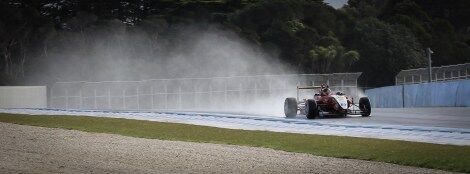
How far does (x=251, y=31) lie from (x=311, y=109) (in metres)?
54.0

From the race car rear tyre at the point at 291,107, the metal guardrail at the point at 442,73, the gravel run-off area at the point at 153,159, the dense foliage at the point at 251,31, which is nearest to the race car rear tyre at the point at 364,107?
the race car rear tyre at the point at 291,107

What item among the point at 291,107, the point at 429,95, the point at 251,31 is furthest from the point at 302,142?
the point at 251,31

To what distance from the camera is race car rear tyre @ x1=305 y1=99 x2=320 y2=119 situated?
28.5 m

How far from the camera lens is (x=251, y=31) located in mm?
82188

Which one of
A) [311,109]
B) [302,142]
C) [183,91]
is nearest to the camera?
[302,142]

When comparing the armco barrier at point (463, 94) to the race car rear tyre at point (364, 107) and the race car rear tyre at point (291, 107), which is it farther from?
the race car rear tyre at point (291, 107)

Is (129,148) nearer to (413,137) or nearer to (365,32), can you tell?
(413,137)

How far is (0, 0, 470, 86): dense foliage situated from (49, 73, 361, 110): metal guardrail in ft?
40.7

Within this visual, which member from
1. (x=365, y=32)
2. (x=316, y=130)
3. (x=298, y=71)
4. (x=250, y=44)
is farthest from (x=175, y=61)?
(x=316, y=130)

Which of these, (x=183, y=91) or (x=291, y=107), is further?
(x=183, y=91)

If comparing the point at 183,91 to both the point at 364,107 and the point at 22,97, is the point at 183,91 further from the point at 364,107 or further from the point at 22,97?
the point at 364,107

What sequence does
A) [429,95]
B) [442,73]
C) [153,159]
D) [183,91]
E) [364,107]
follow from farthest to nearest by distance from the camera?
[183,91], [442,73], [429,95], [364,107], [153,159]

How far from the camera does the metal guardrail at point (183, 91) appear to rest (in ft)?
181

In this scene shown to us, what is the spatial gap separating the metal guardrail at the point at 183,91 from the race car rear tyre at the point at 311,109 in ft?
83.2
